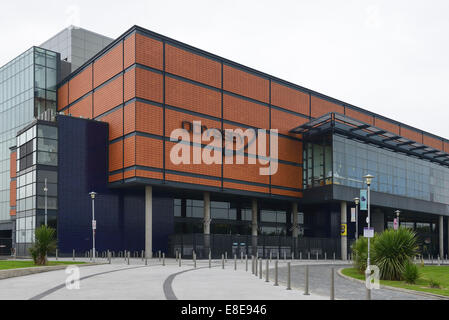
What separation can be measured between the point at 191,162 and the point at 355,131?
23.0 metres

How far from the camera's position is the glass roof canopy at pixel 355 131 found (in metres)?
61.7

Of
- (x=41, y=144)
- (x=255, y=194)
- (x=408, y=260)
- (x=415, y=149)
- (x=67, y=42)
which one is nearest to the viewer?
(x=408, y=260)

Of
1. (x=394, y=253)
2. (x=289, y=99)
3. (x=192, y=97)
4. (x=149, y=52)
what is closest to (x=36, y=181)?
(x=149, y=52)

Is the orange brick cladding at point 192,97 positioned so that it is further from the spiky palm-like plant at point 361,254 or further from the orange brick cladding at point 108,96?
the spiky palm-like plant at point 361,254

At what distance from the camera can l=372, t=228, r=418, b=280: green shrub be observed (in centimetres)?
2567

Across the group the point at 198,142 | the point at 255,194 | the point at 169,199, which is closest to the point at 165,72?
the point at 198,142

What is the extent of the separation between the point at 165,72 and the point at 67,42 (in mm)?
23680

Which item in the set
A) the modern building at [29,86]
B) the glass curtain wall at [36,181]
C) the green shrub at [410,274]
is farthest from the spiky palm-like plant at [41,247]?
the modern building at [29,86]

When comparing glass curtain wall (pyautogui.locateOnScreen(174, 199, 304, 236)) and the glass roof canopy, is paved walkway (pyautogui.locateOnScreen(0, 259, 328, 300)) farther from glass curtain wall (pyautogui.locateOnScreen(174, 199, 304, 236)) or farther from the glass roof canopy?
the glass roof canopy

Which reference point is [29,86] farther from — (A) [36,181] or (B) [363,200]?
(B) [363,200]

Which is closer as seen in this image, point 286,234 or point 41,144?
point 41,144

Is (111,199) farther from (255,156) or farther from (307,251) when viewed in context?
(307,251)

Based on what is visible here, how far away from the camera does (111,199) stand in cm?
5391

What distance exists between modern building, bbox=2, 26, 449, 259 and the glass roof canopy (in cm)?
20
